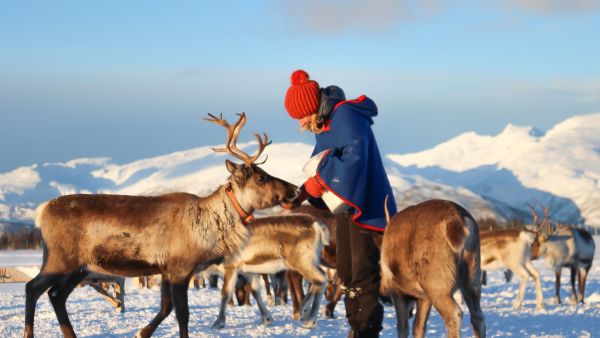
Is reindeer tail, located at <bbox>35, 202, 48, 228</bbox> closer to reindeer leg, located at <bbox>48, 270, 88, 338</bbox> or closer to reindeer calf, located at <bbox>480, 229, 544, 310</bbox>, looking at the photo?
reindeer leg, located at <bbox>48, 270, 88, 338</bbox>

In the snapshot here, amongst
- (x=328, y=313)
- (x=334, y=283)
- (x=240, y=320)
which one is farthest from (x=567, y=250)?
(x=240, y=320)

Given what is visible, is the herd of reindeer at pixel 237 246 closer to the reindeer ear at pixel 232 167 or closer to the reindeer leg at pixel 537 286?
the reindeer ear at pixel 232 167

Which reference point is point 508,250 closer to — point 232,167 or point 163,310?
point 232,167

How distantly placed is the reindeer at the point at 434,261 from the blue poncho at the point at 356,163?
0.90ft

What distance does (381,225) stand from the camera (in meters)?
7.22

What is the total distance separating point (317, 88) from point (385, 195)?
104 cm

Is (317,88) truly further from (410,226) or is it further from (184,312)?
(184,312)

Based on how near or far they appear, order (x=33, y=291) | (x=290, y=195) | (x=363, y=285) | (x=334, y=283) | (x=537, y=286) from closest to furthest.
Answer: (x=363, y=285) → (x=33, y=291) → (x=290, y=195) → (x=334, y=283) → (x=537, y=286)

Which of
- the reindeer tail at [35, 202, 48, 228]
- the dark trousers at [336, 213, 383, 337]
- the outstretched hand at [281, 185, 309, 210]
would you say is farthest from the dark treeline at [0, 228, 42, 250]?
the dark trousers at [336, 213, 383, 337]

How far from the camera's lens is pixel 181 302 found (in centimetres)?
862

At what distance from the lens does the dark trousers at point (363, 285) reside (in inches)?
281

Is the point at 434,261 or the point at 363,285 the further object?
the point at 363,285

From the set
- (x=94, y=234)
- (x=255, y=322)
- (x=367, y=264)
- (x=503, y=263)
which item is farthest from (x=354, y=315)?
(x=503, y=263)

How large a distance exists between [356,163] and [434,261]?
0.99 m
